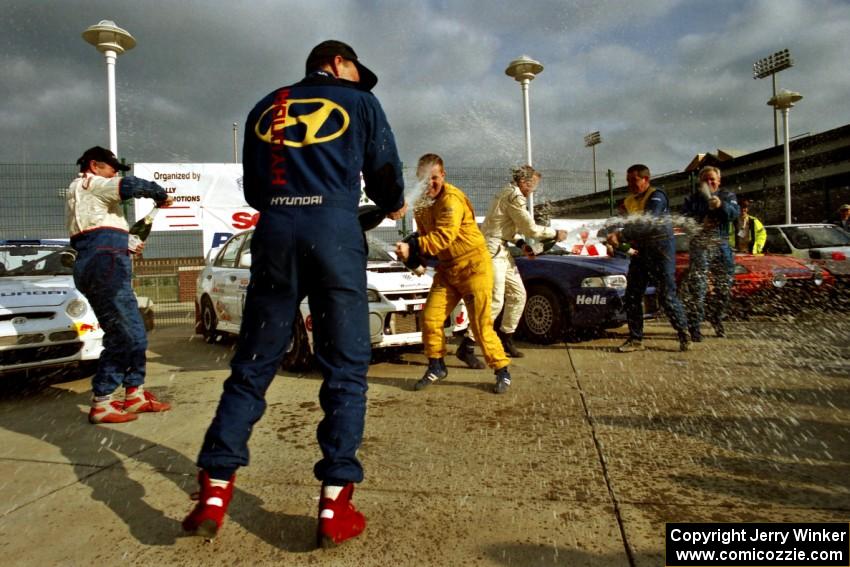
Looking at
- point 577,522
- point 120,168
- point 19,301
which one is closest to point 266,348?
point 577,522

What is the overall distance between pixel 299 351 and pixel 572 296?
295 cm

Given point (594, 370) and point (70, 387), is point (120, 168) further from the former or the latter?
point (594, 370)

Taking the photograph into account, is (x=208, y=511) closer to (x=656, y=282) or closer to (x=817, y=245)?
(x=656, y=282)

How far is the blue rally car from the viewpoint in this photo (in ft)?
19.7

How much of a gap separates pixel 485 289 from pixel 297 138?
7.68 ft

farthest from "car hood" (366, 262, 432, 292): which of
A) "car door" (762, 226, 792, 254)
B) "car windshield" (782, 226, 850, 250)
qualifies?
"car windshield" (782, 226, 850, 250)

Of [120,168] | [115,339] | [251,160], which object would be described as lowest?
[115,339]

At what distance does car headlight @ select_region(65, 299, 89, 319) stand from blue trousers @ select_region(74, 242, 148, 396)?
98 centimetres

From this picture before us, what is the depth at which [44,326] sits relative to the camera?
4293mm

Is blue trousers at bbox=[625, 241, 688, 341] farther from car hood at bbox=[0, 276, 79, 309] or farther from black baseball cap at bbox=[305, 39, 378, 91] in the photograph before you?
car hood at bbox=[0, 276, 79, 309]

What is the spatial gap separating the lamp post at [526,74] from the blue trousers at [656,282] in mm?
5446

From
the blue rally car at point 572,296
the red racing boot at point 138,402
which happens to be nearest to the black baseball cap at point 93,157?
the red racing boot at point 138,402

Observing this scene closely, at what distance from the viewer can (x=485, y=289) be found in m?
4.16

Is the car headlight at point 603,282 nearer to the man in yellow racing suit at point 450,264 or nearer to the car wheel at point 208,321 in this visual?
the man in yellow racing suit at point 450,264
